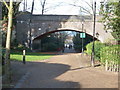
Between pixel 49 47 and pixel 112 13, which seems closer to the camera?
pixel 112 13

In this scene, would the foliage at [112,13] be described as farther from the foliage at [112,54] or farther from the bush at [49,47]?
the bush at [49,47]

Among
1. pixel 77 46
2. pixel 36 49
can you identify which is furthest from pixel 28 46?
pixel 77 46

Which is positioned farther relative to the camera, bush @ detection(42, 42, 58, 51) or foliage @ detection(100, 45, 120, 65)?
bush @ detection(42, 42, 58, 51)

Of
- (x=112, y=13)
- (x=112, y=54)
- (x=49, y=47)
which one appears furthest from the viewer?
(x=49, y=47)

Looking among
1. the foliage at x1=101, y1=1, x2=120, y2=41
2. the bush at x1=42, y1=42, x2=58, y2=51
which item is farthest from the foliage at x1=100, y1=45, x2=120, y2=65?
the bush at x1=42, y1=42, x2=58, y2=51

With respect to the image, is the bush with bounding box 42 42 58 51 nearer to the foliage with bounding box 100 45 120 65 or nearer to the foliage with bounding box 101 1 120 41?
the foliage with bounding box 101 1 120 41

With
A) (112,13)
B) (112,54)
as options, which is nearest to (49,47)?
(112,13)

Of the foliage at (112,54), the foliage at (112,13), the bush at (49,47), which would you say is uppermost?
the foliage at (112,13)

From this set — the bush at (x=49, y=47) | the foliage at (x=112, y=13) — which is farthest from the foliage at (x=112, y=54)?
the bush at (x=49, y=47)

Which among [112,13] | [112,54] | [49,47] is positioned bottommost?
[49,47]

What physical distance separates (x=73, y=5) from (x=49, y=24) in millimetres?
11930

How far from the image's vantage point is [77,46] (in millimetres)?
41062

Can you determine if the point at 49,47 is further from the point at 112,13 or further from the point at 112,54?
the point at 112,54

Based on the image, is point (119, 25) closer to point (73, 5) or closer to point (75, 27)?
point (73, 5)
